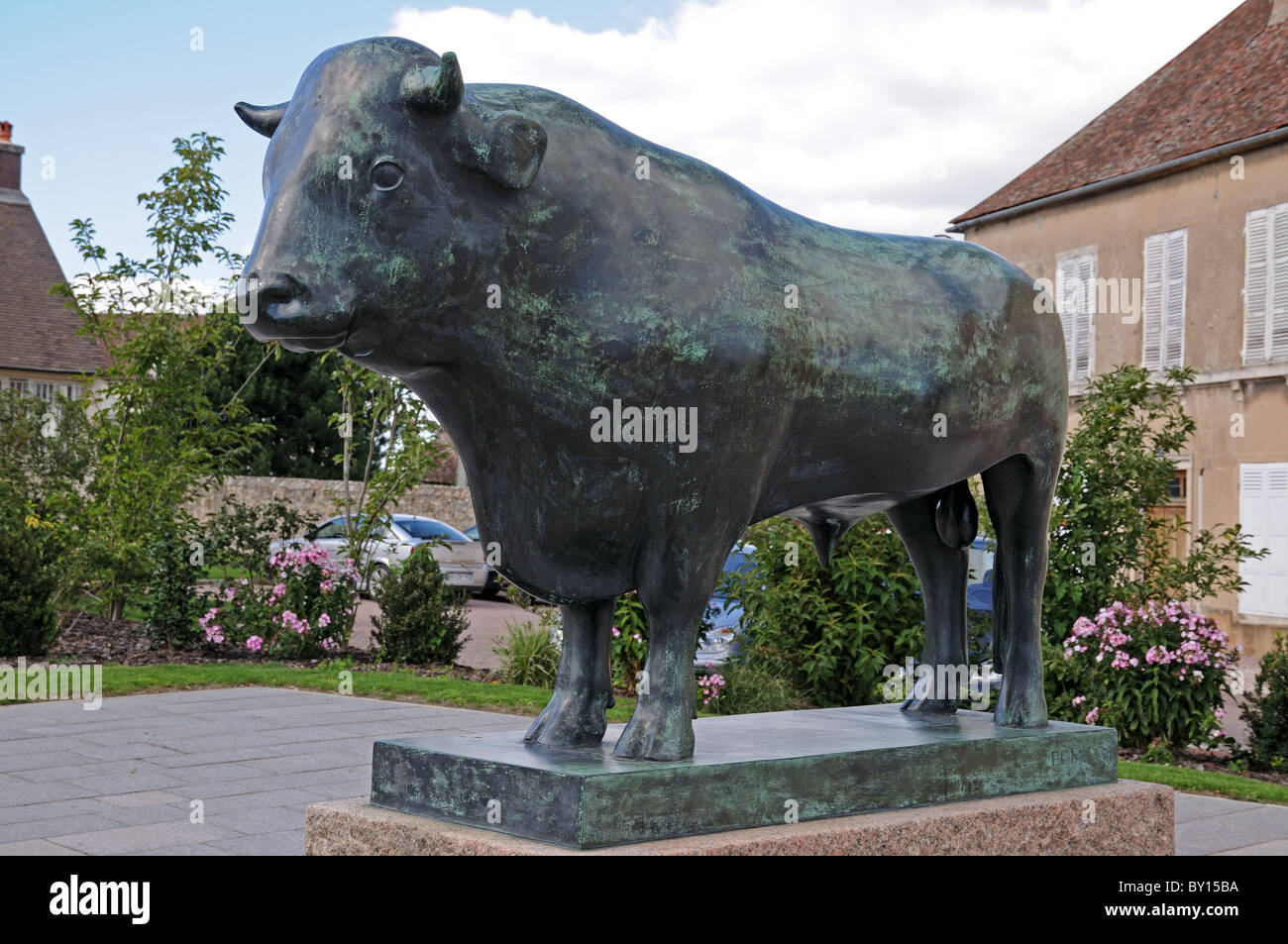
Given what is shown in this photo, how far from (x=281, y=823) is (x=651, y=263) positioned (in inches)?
142

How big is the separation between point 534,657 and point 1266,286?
37.0ft

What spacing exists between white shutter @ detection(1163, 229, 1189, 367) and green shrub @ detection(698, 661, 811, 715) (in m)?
11.2

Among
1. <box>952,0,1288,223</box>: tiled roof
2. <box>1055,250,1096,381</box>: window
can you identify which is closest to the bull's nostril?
<box>952,0,1288,223</box>: tiled roof

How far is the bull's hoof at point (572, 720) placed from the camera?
340 centimetres

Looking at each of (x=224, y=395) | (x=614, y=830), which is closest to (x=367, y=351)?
(x=614, y=830)

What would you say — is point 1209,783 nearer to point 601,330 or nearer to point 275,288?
point 601,330

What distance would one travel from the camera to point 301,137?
282cm

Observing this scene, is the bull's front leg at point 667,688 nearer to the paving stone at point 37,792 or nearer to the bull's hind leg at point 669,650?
the bull's hind leg at point 669,650

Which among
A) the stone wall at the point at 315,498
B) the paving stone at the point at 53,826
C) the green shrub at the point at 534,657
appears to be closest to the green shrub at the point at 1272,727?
the green shrub at the point at 534,657

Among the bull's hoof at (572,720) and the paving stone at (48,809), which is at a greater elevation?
the bull's hoof at (572,720)

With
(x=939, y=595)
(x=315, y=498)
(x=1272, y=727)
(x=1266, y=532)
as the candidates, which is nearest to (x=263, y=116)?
(x=939, y=595)

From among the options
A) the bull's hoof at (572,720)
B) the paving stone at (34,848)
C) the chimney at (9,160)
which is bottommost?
the paving stone at (34,848)

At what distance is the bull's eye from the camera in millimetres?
2764

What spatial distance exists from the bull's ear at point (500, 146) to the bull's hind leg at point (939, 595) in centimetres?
195
